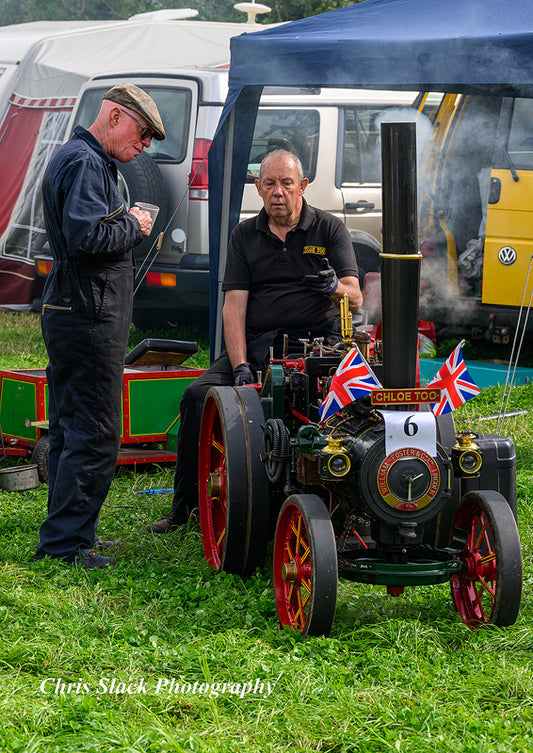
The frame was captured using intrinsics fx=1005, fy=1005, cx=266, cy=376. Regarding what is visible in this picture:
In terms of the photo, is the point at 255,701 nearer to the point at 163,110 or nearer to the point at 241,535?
the point at 241,535

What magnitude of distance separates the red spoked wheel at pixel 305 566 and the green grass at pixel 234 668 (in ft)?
0.24

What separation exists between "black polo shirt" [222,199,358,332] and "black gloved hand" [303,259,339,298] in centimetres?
29

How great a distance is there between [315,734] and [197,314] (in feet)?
22.3

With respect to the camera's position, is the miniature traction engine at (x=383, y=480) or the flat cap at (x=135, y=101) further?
the flat cap at (x=135, y=101)

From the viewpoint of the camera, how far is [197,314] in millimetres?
9203

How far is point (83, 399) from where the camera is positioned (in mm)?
3891

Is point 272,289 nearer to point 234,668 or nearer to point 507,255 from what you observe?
point 234,668

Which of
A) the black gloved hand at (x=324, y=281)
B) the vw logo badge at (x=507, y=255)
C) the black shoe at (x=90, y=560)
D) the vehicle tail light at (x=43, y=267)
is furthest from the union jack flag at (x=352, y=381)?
the vehicle tail light at (x=43, y=267)

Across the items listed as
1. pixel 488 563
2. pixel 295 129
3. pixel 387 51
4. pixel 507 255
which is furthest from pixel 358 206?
pixel 488 563

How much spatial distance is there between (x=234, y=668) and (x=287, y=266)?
2.08 meters

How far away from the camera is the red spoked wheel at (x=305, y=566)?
3.03m

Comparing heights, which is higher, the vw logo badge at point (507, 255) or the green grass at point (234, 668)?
the vw logo badge at point (507, 255)

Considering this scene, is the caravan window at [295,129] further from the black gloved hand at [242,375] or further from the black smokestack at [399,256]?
the black smokestack at [399,256]

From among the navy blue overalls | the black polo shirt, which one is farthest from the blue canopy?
the navy blue overalls
